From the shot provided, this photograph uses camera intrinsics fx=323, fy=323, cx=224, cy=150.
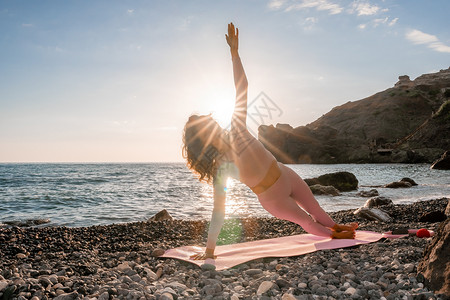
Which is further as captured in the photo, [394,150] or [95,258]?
[394,150]

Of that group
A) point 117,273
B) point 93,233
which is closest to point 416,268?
point 117,273

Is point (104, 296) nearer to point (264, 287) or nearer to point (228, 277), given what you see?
point (228, 277)

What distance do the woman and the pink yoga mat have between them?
0.66 feet

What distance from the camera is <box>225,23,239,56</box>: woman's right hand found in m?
4.38

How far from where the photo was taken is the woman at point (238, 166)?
4.13 meters

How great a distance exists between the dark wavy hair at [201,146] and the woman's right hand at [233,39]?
1005mm

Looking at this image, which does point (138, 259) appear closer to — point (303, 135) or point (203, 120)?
point (203, 120)

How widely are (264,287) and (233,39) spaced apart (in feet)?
10.2

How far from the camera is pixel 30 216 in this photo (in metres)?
11.3

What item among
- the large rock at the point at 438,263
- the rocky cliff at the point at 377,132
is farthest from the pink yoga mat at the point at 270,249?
the rocky cliff at the point at 377,132

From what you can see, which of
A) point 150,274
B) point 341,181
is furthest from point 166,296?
point 341,181

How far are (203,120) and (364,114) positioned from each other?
3993 inches

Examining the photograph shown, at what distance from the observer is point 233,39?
439 centimetres

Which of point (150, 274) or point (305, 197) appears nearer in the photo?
point (150, 274)
